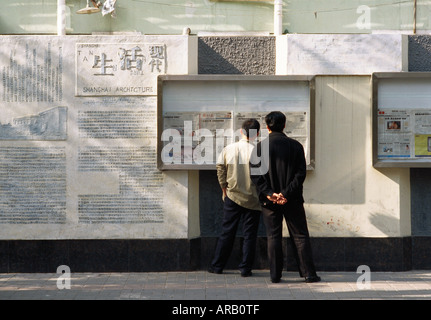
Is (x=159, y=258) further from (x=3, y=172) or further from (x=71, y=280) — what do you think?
(x=3, y=172)

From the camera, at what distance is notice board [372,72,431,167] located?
874 centimetres

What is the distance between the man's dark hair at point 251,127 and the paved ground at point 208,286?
5.64ft

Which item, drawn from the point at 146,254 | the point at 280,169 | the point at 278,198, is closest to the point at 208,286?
the point at 146,254

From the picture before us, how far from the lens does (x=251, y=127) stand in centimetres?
836

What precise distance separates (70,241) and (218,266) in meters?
1.85

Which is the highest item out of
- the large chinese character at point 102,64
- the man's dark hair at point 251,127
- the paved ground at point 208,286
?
the large chinese character at point 102,64

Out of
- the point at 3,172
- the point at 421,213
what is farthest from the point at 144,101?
the point at 421,213

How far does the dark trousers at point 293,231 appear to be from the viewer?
8023 millimetres

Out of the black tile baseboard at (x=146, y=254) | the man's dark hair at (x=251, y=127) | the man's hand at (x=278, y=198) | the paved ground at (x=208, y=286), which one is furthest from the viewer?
the black tile baseboard at (x=146, y=254)

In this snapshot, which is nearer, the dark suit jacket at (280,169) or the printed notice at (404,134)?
the dark suit jacket at (280,169)

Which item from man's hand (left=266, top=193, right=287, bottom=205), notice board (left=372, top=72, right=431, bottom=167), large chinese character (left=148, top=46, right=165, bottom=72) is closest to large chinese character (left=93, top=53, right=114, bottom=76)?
large chinese character (left=148, top=46, right=165, bottom=72)
